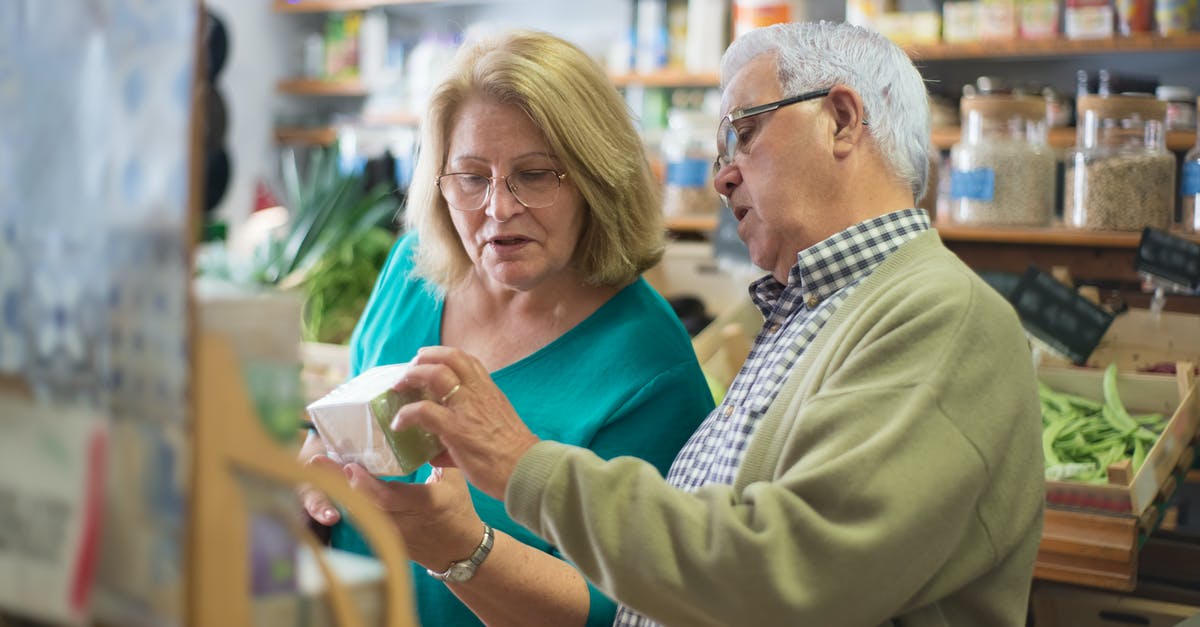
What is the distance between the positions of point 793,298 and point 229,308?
2.85 feet

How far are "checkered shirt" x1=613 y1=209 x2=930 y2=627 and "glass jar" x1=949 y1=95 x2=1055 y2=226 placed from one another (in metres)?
1.31

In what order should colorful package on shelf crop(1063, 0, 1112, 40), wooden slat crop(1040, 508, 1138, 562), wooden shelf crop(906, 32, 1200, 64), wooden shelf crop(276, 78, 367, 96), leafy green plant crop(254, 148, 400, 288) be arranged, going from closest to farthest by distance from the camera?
wooden slat crop(1040, 508, 1138, 562), leafy green plant crop(254, 148, 400, 288), wooden shelf crop(906, 32, 1200, 64), colorful package on shelf crop(1063, 0, 1112, 40), wooden shelf crop(276, 78, 367, 96)

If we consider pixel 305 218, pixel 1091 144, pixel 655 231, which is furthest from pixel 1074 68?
pixel 655 231

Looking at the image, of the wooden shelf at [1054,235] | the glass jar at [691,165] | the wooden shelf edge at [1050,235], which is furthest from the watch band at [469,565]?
the glass jar at [691,165]

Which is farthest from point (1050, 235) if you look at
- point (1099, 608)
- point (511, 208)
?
point (511, 208)

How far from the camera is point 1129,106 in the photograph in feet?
7.57

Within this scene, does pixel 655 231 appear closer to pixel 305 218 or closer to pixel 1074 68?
pixel 305 218

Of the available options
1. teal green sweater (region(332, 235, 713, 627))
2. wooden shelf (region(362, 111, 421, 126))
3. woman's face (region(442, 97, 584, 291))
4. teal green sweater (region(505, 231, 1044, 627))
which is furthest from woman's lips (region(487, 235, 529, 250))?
wooden shelf (region(362, 111, 421, 126))

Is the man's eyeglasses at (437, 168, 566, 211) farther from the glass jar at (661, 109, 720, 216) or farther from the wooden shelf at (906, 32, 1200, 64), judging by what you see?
the wooden shelf at (906, 32, 1200, 64)

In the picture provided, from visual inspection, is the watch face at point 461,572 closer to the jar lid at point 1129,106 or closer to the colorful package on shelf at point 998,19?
the jar lid at point 1129,106

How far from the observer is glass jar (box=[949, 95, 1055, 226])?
2430mm

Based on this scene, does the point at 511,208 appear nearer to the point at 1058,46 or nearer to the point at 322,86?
the point at 1058,46

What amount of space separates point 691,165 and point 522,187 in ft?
6.65

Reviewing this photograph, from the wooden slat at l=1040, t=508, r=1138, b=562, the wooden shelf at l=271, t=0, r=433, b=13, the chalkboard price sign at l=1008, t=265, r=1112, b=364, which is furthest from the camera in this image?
the wooden shelf at l=271, t=0, r=433, b=13
